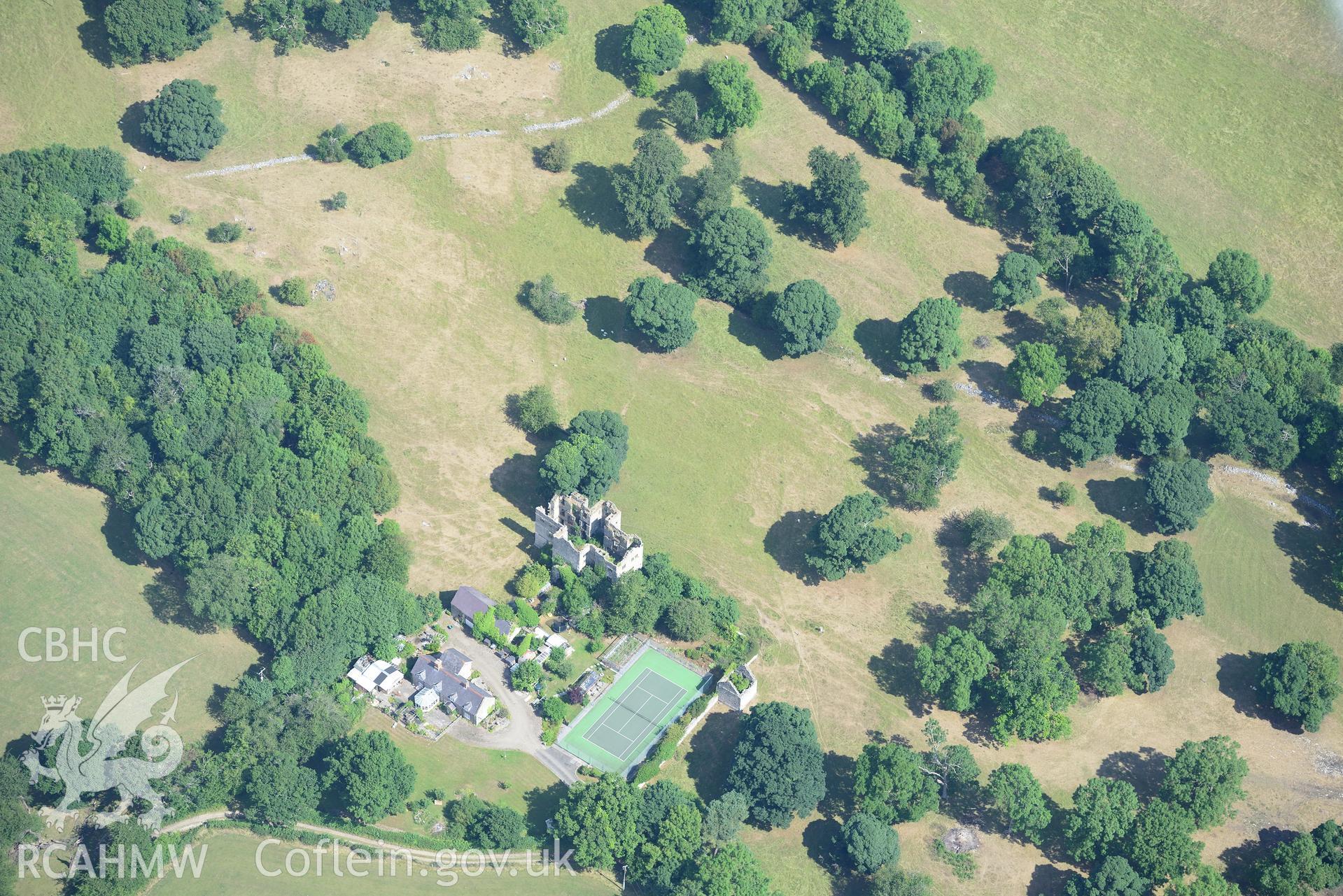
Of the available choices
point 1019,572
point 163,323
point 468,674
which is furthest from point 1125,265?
point 163,323

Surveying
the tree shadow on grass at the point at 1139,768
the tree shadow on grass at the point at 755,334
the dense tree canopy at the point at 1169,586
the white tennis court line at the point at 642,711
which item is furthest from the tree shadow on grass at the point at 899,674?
the tree shadow on grass at the point at 755,334

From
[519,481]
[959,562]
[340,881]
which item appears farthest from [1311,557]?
[340,881]

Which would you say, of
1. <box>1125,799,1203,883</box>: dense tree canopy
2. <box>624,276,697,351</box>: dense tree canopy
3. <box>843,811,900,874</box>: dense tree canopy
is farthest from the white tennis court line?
<box>1125,799,1203,883</box>: dense tree canopy

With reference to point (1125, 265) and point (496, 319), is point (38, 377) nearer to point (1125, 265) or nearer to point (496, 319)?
point (496, 319)

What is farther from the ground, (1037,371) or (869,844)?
(1037,371)

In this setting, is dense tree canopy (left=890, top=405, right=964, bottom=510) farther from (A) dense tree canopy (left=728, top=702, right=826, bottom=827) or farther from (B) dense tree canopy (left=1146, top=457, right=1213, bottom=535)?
(A) dense tree canopy (left=728, top=702, right=826, bottom=827)

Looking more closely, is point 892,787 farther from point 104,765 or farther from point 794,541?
point 104,765
